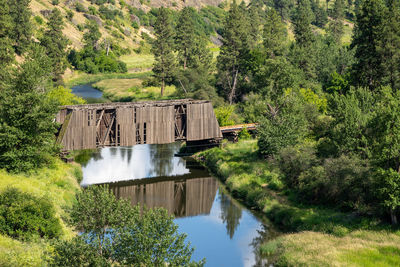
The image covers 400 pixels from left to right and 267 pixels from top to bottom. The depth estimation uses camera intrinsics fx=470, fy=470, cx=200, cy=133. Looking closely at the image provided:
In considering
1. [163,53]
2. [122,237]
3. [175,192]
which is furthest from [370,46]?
[122,237]

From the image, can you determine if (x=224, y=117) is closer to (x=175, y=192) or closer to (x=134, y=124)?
(x=134, y=124)

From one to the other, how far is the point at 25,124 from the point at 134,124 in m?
15.7

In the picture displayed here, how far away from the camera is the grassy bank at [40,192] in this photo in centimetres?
2389

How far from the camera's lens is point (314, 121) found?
2359 inches

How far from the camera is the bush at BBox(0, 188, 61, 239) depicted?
29.4m

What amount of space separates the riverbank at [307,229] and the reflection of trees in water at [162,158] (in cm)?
814

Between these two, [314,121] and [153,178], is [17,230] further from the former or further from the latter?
[314,121]

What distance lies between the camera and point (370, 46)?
59.8 meters

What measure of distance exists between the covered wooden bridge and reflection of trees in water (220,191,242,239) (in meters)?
14.7

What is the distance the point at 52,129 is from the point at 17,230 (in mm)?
16349

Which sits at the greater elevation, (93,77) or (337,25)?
(337,25)

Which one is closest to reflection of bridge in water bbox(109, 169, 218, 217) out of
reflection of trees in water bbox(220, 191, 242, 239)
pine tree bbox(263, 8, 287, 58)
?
reflection of trees in water bbox(220, 191, 242, 239)

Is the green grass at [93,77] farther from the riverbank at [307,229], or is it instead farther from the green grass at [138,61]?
the riverbank at [307,229]

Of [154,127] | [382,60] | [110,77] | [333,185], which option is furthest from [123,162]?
[110,77]
